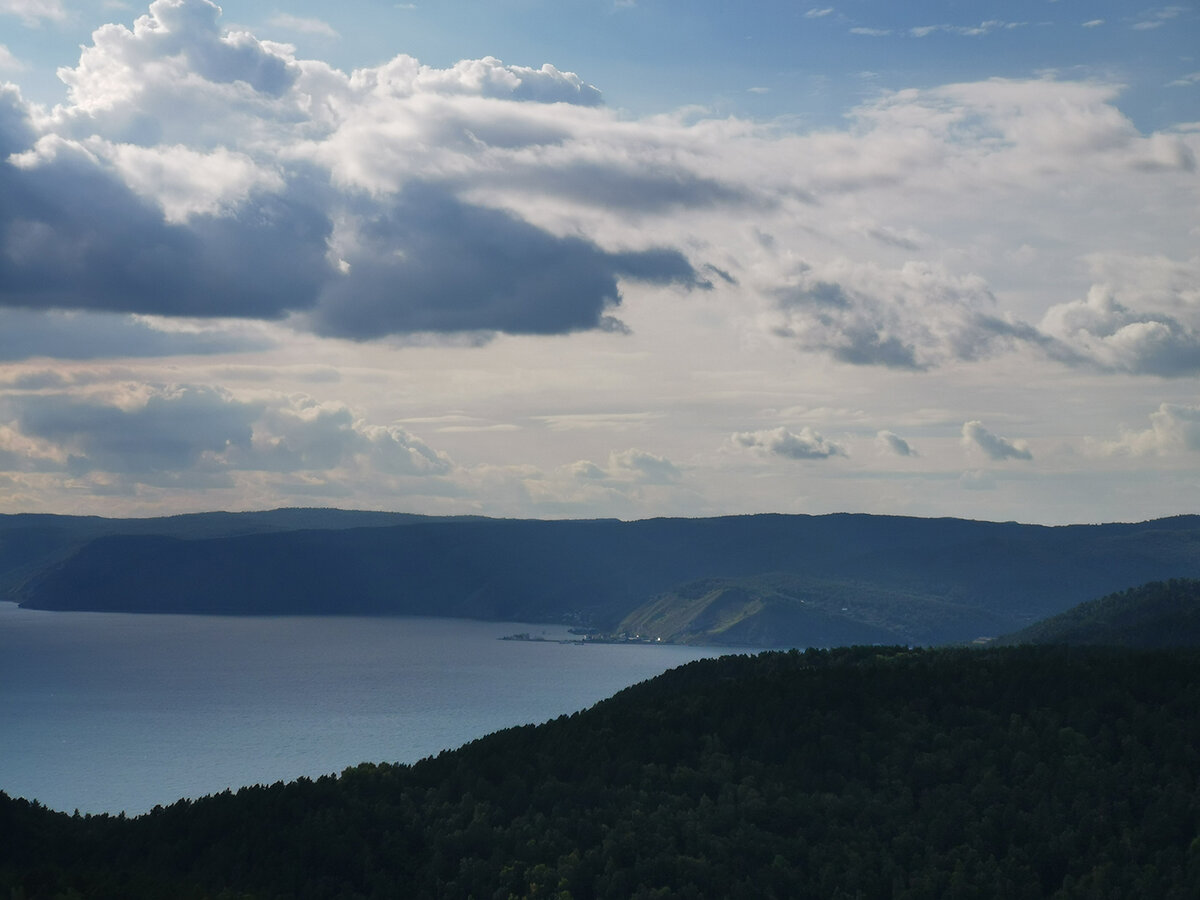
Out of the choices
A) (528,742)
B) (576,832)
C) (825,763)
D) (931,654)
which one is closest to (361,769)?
(528,742)

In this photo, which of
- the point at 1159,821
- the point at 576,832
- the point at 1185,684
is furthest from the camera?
the point at 1185,684

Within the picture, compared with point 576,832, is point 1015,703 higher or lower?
higher

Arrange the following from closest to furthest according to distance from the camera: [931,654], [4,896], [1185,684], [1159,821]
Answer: [4,896] → [1159,821] → [1185,684] → [931,654]

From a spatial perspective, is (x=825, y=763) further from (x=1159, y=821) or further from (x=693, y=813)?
(x=1159, y=821)

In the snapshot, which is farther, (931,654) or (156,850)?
(931,654)

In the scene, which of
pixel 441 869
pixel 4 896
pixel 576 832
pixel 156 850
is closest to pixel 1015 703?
pixel 576 832

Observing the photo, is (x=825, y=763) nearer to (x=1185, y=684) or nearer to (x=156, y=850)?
(x=1185, y=684)
